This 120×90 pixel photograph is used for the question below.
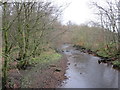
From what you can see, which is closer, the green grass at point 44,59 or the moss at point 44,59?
the green grass at point 44,59

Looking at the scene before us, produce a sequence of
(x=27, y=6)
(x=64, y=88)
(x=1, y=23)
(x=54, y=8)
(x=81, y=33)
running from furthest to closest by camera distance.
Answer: (x=81, y=33), (x=54, y=8), (x=27, y=6), (x=64, y=88), (x=1, y=23)

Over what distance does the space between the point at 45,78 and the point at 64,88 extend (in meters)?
1.48

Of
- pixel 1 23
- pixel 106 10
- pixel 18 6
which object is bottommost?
pixel 1 23

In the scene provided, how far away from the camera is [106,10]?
2464cm

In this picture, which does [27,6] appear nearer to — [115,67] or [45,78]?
[45,78]

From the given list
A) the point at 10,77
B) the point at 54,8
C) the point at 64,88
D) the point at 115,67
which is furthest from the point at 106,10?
the point at 10,77

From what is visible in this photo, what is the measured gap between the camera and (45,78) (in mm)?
11930

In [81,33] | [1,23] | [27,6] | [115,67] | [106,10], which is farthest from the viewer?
[81,33]

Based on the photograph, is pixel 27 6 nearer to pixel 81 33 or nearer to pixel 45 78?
pixel 45 78

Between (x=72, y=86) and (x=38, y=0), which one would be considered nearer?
(x=72, y=86)

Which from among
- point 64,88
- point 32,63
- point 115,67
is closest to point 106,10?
point 115,67

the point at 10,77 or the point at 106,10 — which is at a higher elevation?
the point at 106,10

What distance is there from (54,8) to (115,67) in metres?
9.51

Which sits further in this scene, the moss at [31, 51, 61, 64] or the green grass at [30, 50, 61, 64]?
the moss at [31, 51, 61, 64]
